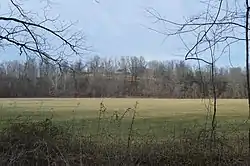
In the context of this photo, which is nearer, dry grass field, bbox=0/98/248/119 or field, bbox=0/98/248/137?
field, bbox=0/98/248/137

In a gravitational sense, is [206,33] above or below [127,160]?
above

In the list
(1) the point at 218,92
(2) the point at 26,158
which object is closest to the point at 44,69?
(2) the point at 26,158

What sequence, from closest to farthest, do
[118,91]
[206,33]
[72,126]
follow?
[206,33], [72,126], [118,91]

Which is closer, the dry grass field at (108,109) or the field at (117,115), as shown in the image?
the field at (117,115)

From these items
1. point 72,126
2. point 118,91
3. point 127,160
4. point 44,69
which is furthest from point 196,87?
point 118,91

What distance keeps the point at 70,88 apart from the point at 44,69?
94 cm

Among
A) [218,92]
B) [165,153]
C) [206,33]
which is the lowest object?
[165,153]

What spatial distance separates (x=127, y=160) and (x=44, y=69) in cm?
396

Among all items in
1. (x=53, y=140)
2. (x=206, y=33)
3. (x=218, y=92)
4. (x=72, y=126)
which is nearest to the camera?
(x=206, y=33)

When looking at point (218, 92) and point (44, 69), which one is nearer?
point (218, 92)

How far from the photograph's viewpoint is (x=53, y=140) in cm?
970

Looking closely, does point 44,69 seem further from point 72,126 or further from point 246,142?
point 246,142

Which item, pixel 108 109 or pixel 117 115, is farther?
pixel 108 109

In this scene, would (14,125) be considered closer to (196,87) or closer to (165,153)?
(165,153)
